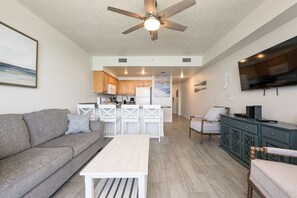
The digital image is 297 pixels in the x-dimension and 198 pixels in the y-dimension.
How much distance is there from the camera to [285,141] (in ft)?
5.98

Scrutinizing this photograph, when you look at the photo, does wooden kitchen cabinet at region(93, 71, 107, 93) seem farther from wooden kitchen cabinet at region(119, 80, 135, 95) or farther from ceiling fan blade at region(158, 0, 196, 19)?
ceiling fan blade at region(158, 0, 196, 19)

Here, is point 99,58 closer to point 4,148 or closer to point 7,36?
point 7,36

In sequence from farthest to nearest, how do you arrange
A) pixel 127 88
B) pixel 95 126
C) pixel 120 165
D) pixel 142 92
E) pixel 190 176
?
pixel 127 88, pixel 142 92, pixel 95 126, pixel 190 176, pixel 120 165

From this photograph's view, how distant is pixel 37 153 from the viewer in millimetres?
1834

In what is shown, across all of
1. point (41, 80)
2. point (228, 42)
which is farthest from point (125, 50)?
point (228, 42)

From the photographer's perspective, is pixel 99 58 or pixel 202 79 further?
pixel 202 79

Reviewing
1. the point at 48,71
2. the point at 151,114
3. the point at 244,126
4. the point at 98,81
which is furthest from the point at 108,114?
the point at 244,126

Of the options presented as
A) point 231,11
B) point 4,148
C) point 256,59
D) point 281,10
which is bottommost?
point 4,148

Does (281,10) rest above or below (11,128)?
above

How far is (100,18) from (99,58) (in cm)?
269

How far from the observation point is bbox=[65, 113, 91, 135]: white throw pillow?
293cm

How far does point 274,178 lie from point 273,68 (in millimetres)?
1861

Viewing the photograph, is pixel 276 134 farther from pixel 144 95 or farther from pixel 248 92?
pixel 144 95

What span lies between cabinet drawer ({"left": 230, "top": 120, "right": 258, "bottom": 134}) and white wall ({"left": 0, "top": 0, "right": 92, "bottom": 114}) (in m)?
3.60
